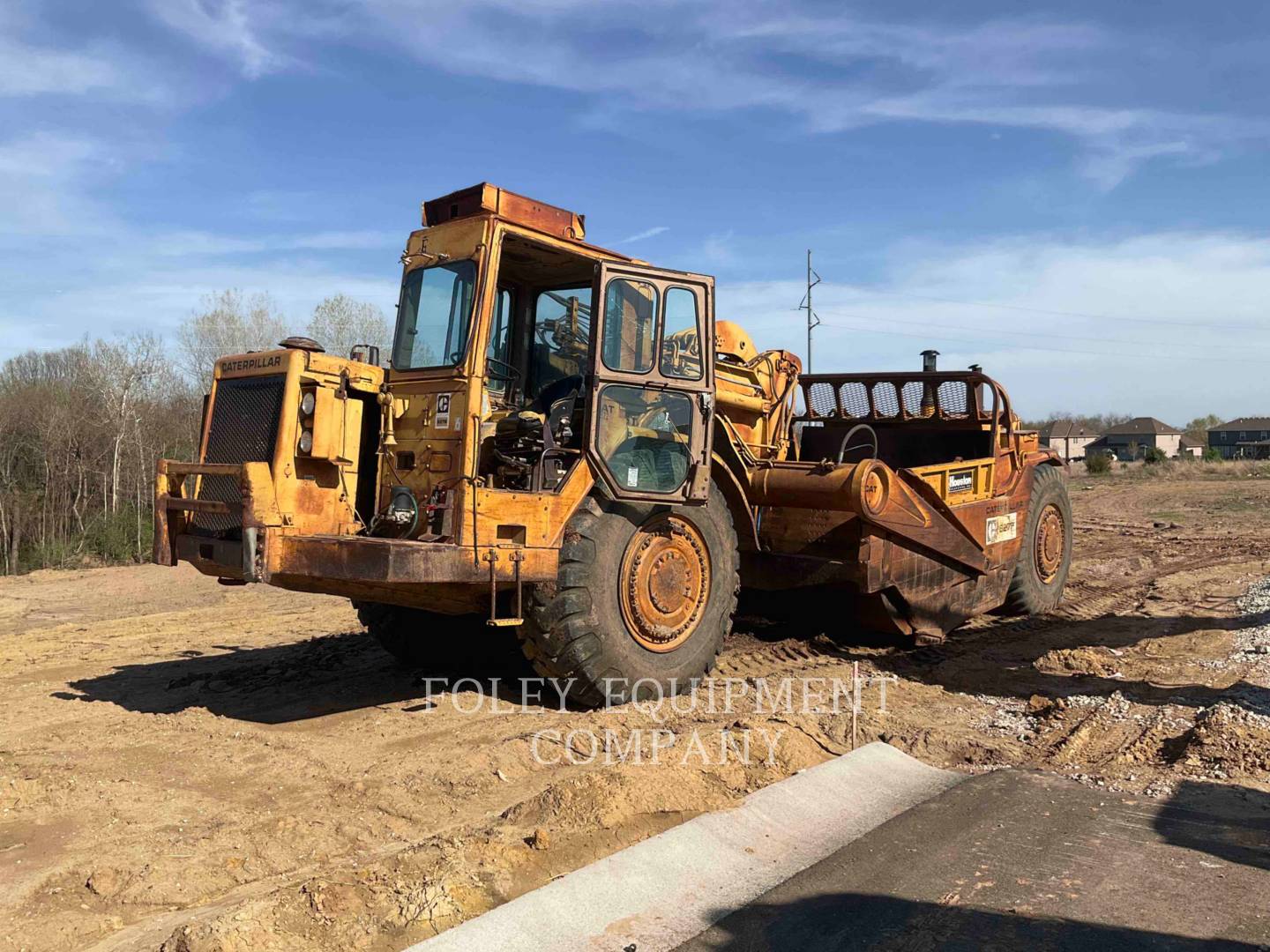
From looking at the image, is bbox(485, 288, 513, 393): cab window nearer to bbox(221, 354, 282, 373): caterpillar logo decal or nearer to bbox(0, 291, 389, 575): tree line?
bbox(221, 354, 282, 373): caterpillar logo decal

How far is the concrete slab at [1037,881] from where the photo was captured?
336cm

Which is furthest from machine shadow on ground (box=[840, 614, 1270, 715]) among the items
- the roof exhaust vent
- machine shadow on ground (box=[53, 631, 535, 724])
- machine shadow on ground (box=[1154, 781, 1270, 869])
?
the roof exhaust vent

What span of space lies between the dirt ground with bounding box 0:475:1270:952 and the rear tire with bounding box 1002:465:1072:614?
228mm

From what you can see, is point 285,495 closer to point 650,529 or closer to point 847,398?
point 650,529

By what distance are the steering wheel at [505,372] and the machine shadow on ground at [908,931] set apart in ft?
13.1

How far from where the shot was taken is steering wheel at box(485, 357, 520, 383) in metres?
6.59

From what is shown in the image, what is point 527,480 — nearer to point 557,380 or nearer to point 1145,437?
point 557,380

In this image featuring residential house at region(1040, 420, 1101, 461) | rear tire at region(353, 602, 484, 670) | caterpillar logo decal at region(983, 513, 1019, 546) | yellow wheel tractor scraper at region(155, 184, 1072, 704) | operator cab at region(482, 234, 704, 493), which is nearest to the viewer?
yellow wheel tractor scraper at region(155, 184, 1072, 704)

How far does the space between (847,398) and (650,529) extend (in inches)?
177

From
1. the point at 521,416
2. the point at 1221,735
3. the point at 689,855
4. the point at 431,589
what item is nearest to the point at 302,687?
the point at 431,589

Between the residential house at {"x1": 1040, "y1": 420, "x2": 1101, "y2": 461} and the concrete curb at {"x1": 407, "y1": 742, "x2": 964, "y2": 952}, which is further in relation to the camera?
the residential house at {"x1": 1040, "y1": 420, "x2": 1101, "y2": 461}

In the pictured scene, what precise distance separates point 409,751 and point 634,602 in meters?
1.65

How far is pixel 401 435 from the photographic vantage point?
619 cm

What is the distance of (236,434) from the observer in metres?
6.11
